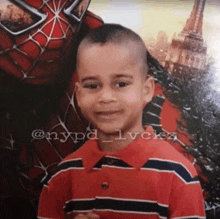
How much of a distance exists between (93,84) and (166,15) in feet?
1.44

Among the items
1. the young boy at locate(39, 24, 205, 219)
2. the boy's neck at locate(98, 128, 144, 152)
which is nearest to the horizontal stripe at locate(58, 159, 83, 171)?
the young boy at locate(39, 24, 205, 219)

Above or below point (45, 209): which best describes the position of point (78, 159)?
above

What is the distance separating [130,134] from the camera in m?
1.26

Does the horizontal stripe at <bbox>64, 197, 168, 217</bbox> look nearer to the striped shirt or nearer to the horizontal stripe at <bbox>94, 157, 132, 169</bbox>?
the striped shirt

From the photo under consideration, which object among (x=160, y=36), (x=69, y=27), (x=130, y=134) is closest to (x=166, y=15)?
(x=160, y=36)

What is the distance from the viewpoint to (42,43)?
1333 millimetres

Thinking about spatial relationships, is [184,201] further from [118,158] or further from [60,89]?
[60,89]

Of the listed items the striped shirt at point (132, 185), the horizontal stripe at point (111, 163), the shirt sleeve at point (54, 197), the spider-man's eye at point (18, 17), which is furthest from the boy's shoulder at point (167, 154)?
the spider-man's eye at point (18, 17)

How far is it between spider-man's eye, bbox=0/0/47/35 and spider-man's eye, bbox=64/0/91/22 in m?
0.11

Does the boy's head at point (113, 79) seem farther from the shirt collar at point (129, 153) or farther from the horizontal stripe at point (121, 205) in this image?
the horizontal stripe at point (121, 205)

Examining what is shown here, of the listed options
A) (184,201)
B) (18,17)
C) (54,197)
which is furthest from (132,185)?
(18,17)

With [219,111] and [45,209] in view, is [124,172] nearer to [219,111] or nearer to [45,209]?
[45,209]

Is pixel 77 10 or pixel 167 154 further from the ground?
pixel 77 10

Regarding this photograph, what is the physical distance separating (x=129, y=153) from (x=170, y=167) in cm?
17
